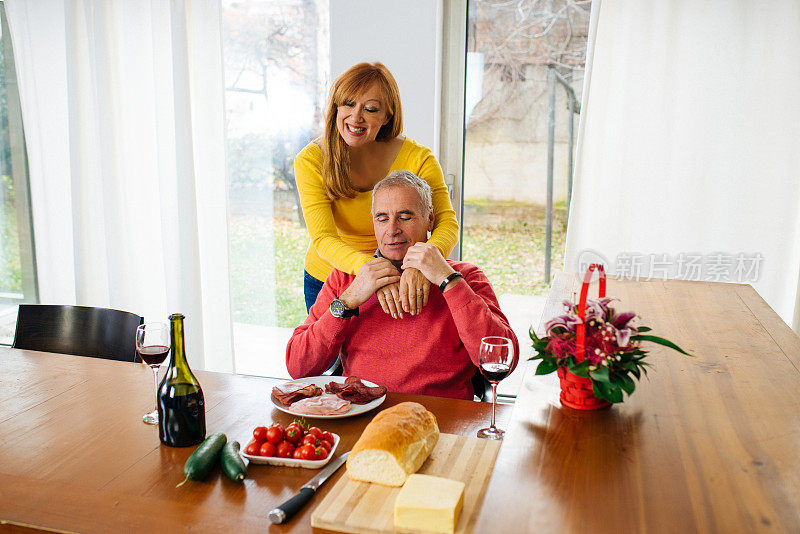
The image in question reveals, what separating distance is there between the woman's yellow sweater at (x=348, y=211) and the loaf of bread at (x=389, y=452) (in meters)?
1.06

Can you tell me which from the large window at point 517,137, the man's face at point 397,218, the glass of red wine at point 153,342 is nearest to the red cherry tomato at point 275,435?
the glass of red wine at point 153,342

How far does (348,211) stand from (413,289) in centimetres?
72

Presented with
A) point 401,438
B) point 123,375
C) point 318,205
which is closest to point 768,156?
point 318,205

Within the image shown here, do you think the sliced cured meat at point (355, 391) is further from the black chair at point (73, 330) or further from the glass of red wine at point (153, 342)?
the black chair at point (73, 330)

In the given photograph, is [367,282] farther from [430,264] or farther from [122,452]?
[122,452]

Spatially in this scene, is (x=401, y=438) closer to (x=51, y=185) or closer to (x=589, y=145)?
(x=589, y=145)

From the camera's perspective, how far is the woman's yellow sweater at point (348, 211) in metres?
2.29

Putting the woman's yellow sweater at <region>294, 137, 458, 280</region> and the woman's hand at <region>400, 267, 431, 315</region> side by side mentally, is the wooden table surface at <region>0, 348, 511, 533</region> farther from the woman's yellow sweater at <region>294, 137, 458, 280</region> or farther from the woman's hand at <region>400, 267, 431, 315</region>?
the woman's yellow sweater at <region>294, 137, 458, 280</region>

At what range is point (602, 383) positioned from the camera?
49.7 inches

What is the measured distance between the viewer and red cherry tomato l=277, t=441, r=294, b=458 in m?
1.27

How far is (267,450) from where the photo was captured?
127 cm


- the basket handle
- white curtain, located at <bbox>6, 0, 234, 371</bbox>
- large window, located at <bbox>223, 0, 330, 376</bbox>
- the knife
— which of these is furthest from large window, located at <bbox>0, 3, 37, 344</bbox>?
the basket handle

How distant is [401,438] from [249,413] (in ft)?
1.72

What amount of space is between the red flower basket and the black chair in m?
1.50
